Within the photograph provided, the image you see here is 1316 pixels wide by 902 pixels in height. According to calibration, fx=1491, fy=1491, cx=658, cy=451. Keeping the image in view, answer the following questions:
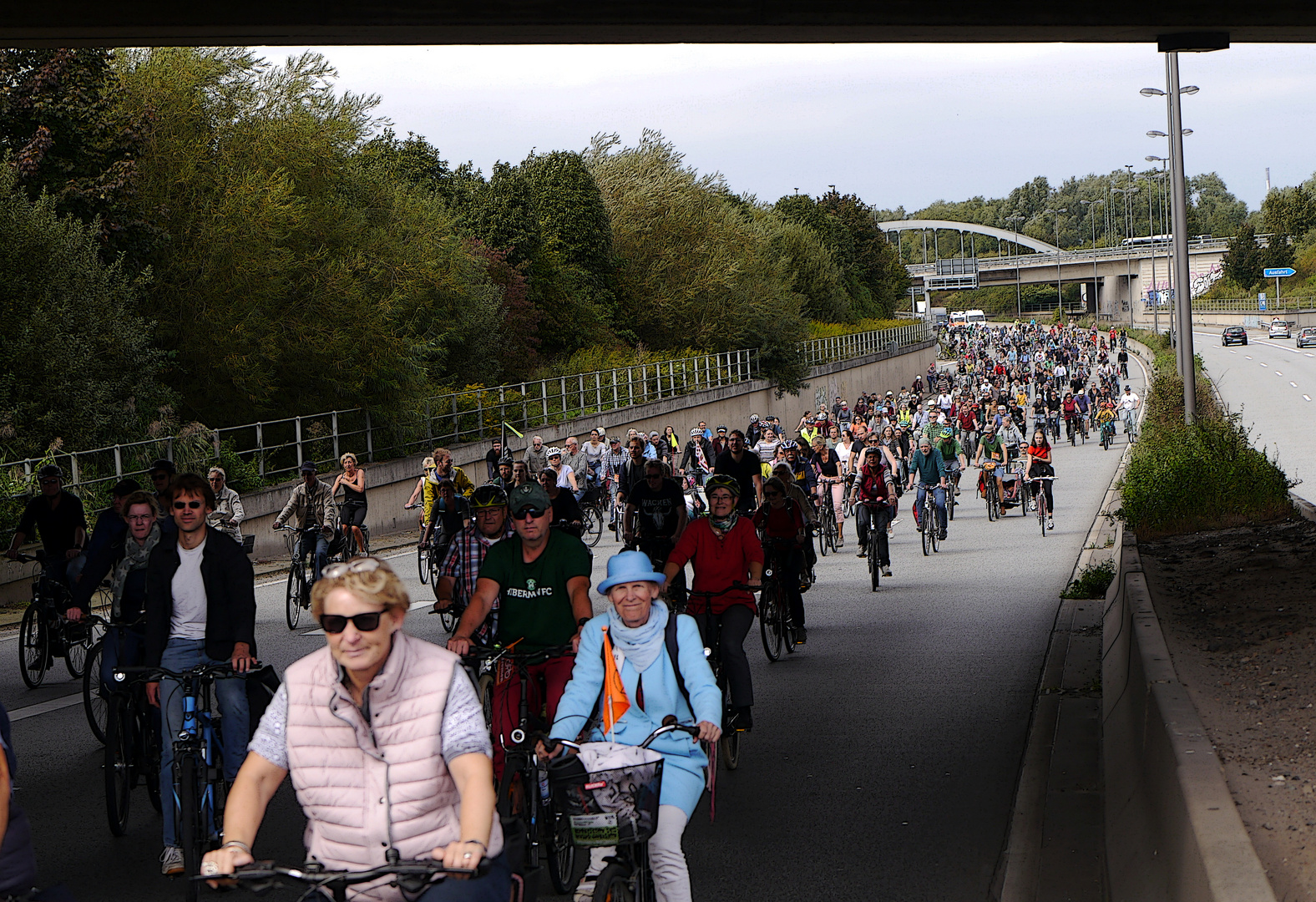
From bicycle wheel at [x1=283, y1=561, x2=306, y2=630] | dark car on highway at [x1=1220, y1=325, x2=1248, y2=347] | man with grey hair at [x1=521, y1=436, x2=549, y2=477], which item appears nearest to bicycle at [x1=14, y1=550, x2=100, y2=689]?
bicycle wheel at [x1=283, y1=561, x2=306, y2=630]

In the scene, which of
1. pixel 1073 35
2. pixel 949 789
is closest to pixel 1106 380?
pixel 1073 35

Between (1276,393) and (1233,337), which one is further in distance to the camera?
(1233,337)

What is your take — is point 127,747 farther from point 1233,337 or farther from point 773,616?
point 1233,337

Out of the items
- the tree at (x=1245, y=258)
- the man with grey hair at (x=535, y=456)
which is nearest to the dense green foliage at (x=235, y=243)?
the man with grey hair at (x=535, y=456)

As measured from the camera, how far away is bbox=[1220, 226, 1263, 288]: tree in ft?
464

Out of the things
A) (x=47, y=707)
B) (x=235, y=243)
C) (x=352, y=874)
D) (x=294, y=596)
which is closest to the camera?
(x=352, y=874)

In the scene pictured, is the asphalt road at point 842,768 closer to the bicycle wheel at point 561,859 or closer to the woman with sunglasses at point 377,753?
the bicycle wheel at point 561,859

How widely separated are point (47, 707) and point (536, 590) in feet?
20.6

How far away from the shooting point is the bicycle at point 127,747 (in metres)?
7.51

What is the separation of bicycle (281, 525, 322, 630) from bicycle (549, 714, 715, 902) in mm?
11647

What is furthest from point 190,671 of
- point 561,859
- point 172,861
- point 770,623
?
point 770,623

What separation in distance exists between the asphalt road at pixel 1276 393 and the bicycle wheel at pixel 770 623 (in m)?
14.1

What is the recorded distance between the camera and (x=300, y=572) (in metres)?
16.3

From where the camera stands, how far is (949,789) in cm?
841
